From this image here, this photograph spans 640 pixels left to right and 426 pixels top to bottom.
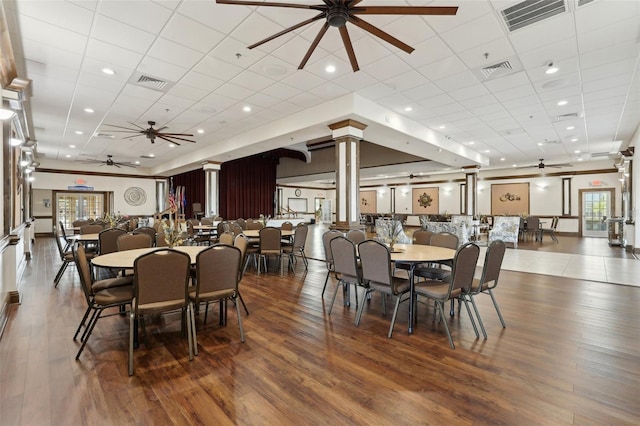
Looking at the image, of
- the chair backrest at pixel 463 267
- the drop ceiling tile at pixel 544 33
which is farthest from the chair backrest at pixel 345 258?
the drop ceiling tile at pixel 544 33

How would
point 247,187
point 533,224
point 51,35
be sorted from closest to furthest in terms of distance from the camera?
point 51,35 → point 533,224 → point 247,187

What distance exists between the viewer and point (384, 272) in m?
3.00

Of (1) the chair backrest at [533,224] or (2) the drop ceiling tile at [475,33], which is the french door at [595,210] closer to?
(1) the chair backrest at [533,224]

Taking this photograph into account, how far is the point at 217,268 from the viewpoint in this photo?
2742 millimetres

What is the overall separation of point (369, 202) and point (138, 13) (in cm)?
1900

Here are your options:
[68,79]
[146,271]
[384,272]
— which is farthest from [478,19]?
[68,79]

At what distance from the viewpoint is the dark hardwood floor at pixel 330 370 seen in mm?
1854

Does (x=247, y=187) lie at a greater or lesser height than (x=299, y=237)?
greater

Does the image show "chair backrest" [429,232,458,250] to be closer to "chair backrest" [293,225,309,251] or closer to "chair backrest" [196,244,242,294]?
"chair backrest" [293,225,309,251]

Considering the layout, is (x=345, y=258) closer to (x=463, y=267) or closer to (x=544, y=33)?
(x=463, y=267)

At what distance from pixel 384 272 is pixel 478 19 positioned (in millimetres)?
3060

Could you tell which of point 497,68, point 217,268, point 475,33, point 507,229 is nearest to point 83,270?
point 217,268

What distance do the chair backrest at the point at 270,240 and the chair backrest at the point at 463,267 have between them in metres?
3.38

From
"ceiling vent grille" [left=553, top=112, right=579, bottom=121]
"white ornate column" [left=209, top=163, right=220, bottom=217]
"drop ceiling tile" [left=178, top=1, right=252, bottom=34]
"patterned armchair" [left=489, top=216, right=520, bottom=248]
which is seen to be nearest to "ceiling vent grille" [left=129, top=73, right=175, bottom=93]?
"drop ceiling tile" [left=178, top=1, right=252, bottom=34]
